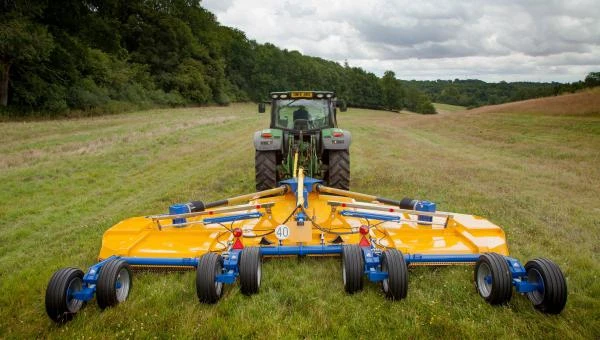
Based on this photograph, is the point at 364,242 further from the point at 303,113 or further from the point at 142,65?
the point at 142,65

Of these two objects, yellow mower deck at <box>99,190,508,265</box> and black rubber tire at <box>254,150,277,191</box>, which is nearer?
yellow mower deck at <box>99,190,508,265</box>

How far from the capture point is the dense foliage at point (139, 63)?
21.9 meters

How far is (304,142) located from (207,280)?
5035mm

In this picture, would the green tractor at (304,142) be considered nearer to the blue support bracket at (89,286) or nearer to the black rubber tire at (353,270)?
the black rubber tire at (353,270)

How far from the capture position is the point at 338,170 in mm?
7891

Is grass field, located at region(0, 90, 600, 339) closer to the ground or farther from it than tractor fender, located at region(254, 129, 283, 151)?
closer to the ground

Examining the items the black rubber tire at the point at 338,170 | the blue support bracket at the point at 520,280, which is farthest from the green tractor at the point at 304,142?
the blue support bracket at the point at 520,280

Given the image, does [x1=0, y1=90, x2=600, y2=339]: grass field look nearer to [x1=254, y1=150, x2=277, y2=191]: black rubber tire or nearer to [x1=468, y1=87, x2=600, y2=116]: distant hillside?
[x1=254, y1=150, x2=277, y2=191]: black rubber tire

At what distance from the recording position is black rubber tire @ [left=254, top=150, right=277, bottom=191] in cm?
791

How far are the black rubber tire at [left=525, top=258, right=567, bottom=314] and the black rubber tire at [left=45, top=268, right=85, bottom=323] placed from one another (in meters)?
3.98

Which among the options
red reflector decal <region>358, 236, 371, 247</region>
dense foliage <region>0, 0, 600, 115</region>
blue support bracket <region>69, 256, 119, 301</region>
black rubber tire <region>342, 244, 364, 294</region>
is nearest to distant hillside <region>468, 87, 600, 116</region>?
dense foliage <region>0, 0, 600, 115</region>

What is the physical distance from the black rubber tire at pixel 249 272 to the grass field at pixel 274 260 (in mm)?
107

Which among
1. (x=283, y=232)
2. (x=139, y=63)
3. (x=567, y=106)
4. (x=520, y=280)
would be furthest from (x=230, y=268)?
(x=139, y=63)

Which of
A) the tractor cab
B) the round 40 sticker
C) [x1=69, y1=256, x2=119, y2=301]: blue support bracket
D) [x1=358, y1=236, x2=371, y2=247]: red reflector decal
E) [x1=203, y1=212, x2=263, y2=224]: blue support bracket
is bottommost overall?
[x1=69, y1=256, x2=119, y2=301]: blue support bracket
